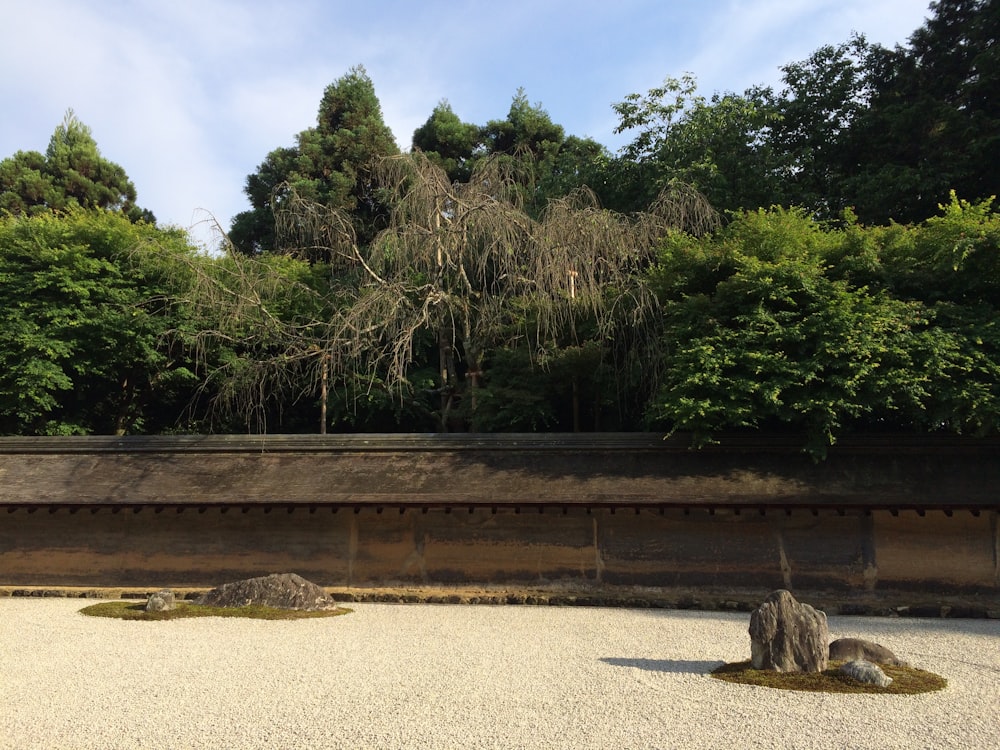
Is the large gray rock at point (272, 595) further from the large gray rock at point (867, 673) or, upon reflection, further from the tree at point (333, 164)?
the tree at point (333, 164)

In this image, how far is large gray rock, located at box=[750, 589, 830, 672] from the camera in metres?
6.25

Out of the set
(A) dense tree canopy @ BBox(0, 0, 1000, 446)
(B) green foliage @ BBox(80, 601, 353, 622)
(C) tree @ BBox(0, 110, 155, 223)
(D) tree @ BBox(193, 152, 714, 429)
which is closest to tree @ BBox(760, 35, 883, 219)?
(A) dense tree canopy @ BBox(0, 0, 1000, 446)

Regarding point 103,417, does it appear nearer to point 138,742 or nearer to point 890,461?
point 138,742

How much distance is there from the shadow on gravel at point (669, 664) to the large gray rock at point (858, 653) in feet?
3.32

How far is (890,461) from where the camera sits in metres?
11.6

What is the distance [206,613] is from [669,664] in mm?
6023

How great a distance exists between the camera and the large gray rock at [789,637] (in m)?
6.25

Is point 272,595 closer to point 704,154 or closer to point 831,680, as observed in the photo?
point 831,680

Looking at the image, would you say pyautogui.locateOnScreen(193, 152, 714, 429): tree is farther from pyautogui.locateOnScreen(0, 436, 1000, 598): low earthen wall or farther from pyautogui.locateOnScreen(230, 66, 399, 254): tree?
pyautogui.locateOnScreen(230, 66, 399, 254): tree

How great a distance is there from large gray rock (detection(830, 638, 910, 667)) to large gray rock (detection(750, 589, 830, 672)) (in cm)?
34

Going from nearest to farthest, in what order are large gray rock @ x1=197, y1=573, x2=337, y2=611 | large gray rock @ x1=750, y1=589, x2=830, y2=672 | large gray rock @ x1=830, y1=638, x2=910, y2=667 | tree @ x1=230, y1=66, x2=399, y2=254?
large gray rock @ x1=750, y1=589, x2=830, y2=672, large gray rock @ x1=830, y1=638, x2=910, y2=667, large gray rock @ x1=197, y1=573, x2=337, y2=611, tree @ x1=230, y1=66, x2=399, y2=254

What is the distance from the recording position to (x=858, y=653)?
6.67 metres

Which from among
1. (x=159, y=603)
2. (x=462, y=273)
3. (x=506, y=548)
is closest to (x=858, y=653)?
(x=506, y=548)

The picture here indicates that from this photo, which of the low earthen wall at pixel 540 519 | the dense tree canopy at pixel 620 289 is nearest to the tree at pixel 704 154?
the dense tree canopy at pixel 620 289
